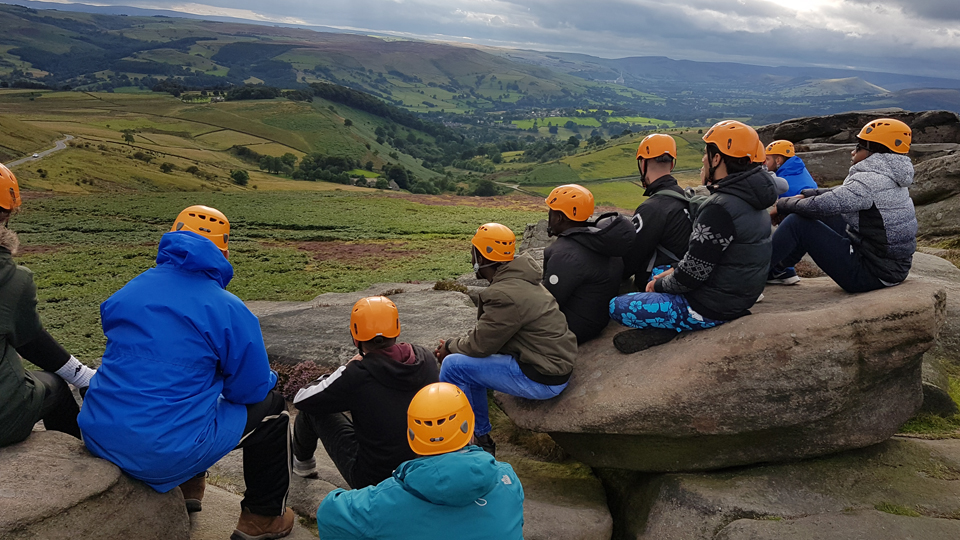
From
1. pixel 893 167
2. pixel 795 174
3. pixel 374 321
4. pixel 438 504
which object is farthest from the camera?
pixel 795 174

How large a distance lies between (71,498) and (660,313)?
7.51m

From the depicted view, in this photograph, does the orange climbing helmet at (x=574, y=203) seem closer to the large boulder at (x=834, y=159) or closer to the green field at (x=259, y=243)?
the green field at (x=259, y=243)

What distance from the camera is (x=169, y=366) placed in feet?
19.6

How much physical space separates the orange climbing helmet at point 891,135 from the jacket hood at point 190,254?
880 centimetres

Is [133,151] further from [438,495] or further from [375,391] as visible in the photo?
[438,495]

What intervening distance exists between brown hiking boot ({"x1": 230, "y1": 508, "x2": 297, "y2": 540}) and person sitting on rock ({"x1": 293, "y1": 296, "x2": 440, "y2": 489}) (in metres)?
1.04

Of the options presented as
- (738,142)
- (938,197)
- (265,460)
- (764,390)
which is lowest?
(265,460)

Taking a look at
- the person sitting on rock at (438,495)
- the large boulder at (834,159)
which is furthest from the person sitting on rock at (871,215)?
the large boulder at (834,159)

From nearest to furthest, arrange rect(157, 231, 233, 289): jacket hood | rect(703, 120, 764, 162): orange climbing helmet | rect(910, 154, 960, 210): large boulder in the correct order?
rect(157, 231, 233, 289): jacket hood, rect(703, 120, 764, 162): orange climbing helmet, rect(910, 154, 960, 210): large boulder

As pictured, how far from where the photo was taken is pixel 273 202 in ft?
261

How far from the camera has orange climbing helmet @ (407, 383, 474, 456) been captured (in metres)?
4.93

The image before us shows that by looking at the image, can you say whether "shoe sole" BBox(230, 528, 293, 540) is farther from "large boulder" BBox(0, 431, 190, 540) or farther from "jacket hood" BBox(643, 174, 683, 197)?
"jacket hood" BBox(643, 174, 683, 197)

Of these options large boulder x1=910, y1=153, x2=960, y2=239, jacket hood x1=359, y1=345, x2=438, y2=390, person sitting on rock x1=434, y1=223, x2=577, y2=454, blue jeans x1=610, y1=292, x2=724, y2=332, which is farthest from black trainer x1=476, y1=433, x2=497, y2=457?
large boulder x1=910, y1=153, x2=960, y2=239

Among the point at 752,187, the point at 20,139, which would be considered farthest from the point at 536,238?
the point at 20,139
